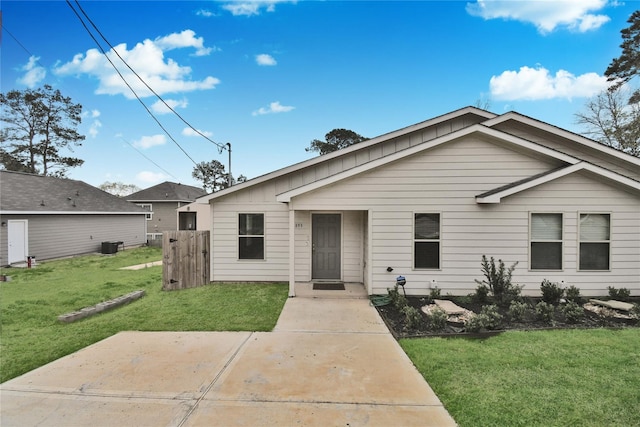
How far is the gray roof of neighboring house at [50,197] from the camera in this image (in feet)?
48.1

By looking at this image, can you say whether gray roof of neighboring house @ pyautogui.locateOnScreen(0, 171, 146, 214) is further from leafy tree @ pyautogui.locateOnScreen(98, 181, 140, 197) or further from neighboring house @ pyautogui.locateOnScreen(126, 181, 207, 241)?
leafy tree @ pyautogui.locateOnScreen(98, 181, 140, 197)

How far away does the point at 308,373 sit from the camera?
384cm

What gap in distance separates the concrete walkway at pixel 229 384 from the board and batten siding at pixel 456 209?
2820 millimetres

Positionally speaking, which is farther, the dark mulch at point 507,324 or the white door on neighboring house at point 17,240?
the white door on neighboring house at point 17,240

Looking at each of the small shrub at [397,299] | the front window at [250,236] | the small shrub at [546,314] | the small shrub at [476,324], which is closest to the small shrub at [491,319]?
the small shrub at [476,324]

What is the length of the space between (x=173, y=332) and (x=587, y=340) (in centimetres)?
698

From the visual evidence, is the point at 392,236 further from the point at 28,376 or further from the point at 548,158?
the point at 28,376

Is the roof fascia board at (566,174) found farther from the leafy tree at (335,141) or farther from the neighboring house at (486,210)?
the leafy tree at (335,141)

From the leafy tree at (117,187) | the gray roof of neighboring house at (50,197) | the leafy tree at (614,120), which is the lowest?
the gray roof of neighboring house at (50,197)

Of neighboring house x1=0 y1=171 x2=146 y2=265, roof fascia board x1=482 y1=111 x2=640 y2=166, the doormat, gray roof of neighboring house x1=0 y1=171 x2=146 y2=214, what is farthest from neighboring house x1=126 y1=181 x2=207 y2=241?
roof fascia board x1=482 y1=111 x2=640 y2=166

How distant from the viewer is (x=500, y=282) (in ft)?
22.8

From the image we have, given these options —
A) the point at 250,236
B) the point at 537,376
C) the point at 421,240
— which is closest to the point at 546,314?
the point at 537,376

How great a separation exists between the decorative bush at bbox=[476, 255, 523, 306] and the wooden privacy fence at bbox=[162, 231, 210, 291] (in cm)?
769

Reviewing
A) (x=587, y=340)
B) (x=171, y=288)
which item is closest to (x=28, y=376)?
(x=171, y=288)
